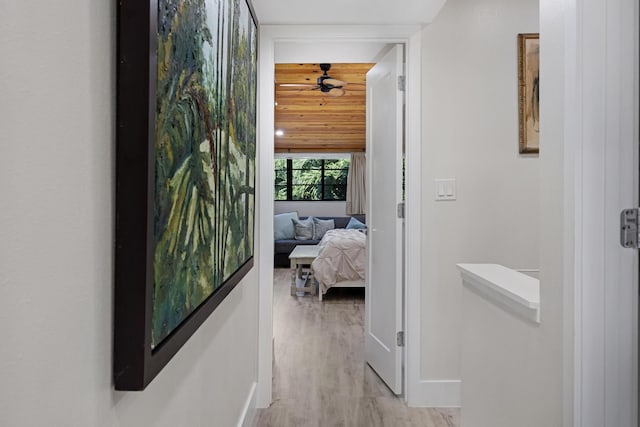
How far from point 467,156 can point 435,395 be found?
1.42 m

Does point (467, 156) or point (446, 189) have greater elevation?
point (467, 156)

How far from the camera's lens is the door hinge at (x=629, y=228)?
1.03m

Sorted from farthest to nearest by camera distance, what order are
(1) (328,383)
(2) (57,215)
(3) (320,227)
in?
(3) (320,227), (1) (328,383), (2) (57,215)

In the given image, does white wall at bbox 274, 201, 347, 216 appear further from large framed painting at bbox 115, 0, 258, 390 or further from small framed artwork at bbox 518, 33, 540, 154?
large framed painting at bbox 115, 0, 258, 390

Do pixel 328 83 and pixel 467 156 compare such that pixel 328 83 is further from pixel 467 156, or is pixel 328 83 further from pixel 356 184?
pixel 356 184

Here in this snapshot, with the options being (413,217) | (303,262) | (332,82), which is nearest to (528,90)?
(413,217)

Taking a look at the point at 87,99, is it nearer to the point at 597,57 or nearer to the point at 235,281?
the point at 235,281

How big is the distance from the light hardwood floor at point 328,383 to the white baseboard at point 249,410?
0.09 m

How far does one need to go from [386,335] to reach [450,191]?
1.00m

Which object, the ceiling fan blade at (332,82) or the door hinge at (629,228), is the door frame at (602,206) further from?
the ceiling fan blade at (332,82)

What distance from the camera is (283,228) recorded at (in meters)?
7.74

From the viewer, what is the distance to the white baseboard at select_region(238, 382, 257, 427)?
1982mm

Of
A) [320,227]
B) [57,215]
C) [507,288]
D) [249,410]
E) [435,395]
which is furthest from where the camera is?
[320,227]

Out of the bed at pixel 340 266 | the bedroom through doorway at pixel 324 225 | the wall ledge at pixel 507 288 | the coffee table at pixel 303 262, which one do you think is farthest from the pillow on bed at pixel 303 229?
the wall ledge at pixel 507 288
